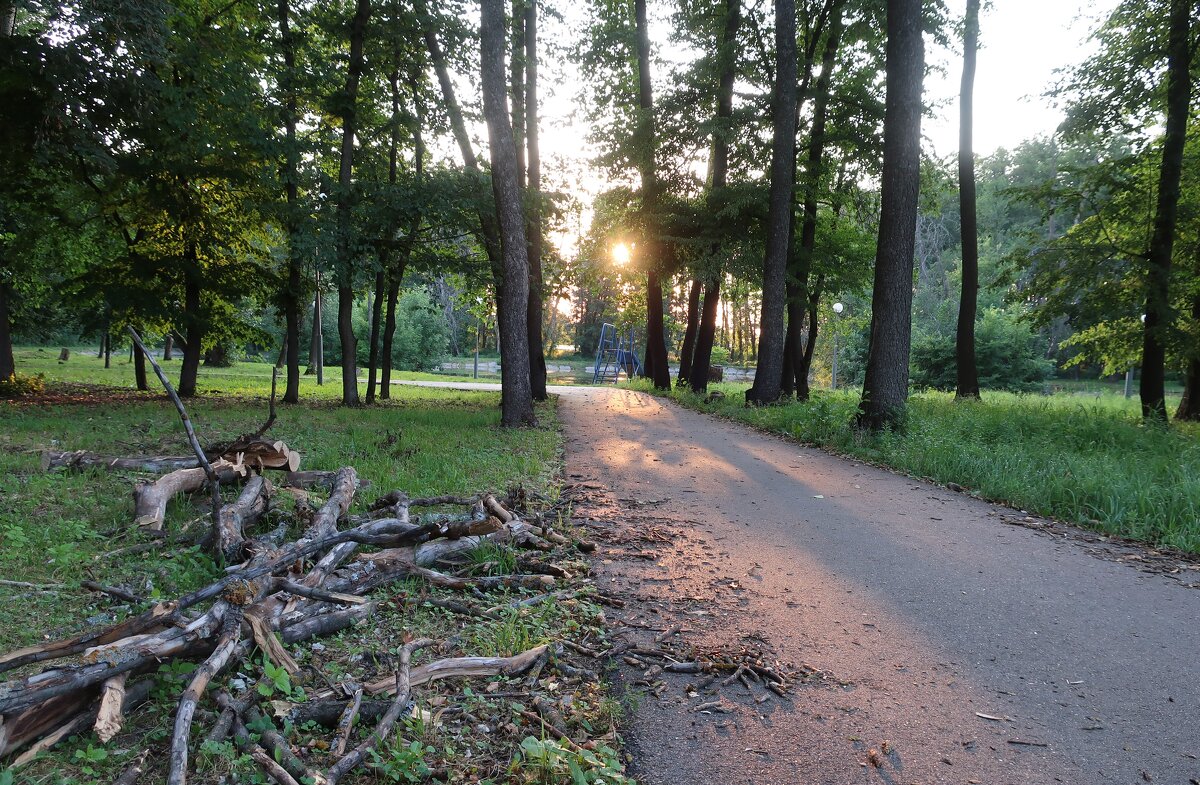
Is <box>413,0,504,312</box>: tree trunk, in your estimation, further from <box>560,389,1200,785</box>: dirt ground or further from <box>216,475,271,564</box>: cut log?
<box>560,389,1200,785</box>: dirt ground

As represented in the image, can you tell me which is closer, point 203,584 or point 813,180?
point 203,584

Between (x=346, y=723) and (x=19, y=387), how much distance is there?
17.9 metres

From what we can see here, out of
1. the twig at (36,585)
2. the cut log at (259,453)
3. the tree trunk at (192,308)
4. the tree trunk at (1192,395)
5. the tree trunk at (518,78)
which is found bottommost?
the twig at (36,585)

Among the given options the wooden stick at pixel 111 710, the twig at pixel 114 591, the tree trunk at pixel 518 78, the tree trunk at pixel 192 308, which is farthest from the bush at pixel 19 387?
the wooden stick at pixel 111 710

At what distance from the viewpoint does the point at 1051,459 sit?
7.61 meters

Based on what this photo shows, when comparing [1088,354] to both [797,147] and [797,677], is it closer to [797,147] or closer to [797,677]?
[797,147]

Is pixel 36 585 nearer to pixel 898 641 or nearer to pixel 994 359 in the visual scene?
pixel 898 641

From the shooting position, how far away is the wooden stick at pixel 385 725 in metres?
2.08

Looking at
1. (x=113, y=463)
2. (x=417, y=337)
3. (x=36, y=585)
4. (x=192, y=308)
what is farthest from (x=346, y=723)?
(x=417, y=337)

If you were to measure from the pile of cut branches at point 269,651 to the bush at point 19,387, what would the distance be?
1464 centimetres

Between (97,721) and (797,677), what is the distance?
2.74 meters

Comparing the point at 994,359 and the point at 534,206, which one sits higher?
the point at 534,206

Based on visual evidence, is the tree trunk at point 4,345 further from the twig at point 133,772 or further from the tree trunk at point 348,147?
the twig at point 133,772

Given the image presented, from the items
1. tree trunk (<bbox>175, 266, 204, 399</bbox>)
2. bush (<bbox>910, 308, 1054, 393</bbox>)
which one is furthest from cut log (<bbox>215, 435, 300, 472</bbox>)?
bush (<bbox>910, 308, 1054, 393</bbox>)
